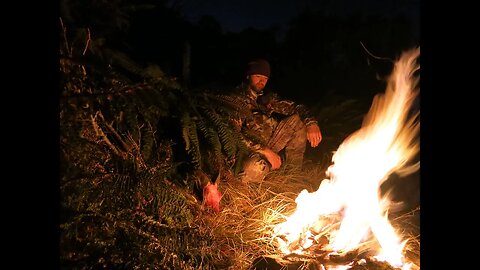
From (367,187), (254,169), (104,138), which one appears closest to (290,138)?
(254,169)

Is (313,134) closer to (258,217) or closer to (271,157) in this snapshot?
(271,157)

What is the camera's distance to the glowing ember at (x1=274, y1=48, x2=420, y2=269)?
11.1 feet

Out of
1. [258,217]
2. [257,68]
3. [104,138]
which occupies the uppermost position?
[257,68]

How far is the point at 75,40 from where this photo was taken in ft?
7.95

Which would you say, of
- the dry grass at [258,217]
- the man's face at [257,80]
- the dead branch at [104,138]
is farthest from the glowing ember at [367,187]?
the dead branch at [104,138]

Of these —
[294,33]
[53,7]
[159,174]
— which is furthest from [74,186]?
[294,33]

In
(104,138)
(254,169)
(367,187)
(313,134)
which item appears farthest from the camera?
(313,134)

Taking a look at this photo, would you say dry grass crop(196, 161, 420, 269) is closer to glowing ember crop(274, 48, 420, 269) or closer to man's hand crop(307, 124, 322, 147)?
glowing ember crop(274, 48, 420, 269)

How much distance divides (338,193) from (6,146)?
2583 mm

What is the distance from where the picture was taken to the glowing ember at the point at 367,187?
3.39 m

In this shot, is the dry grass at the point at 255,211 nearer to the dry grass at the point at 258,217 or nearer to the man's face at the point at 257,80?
the dry grass at the point at 258,217

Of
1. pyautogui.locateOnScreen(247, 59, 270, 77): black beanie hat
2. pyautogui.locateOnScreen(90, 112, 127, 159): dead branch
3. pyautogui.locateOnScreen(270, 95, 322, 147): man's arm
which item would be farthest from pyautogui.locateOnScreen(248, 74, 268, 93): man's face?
pyautogui.locateOnScreen(90, 112, 127, 159): dead branch

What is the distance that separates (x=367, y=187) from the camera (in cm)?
364

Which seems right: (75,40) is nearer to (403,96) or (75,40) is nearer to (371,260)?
(371,260)
